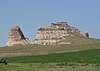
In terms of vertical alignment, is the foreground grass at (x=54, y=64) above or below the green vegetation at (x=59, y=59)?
below

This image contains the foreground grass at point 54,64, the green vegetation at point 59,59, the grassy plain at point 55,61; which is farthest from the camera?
the green vegetation at point 59,59

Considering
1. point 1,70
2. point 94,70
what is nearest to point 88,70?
point 94,70

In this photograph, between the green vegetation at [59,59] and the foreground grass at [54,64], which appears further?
the green vegetation at [59,59]

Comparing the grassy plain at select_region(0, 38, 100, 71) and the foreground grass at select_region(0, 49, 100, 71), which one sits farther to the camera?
the grassy plain at select_region(0, 38, 100, 71)

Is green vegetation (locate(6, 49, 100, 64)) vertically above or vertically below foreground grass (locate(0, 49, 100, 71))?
above

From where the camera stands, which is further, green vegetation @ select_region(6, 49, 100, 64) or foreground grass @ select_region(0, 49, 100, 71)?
green vegetation @ select_region(6, 49, 100, 64)

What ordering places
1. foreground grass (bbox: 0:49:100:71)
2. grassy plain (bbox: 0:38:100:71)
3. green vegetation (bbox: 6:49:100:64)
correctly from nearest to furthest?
foreground grass (bbox: 0:49:100:71) → grassy plain (bbox: 0:38:100:71) → green vegetation (bbox: 6:49:100:64)

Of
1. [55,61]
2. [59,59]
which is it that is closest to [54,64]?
[55,61]

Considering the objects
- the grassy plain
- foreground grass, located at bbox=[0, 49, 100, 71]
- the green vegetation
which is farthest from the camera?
the green vegetation

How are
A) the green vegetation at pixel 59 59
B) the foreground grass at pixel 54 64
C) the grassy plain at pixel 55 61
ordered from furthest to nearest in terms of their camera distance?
the green vegetation at pixel 59 59 < the grassy plain at pixel 55 61 < the foreground grass at pixel 54 64

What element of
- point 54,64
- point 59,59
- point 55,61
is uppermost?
point 59,59

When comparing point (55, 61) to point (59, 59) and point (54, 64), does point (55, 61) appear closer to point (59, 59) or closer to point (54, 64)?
point (59, 59)

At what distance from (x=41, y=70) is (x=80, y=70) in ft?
14.6

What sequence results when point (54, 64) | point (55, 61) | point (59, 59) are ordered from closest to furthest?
point (54, 64) < point (55, 61) < point (59, 59)
